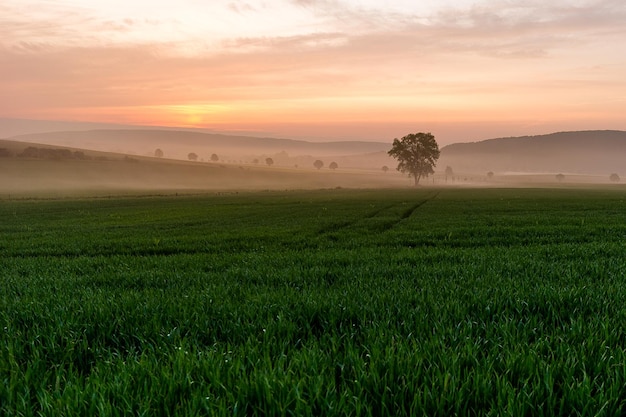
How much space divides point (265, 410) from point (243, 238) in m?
15.7

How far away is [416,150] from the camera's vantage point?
13012 centimetres

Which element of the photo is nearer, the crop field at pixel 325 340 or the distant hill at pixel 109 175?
the crop field at pixel 325 340

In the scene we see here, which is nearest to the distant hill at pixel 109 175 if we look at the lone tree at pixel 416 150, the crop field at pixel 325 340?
the lone tree at pixel 416 150

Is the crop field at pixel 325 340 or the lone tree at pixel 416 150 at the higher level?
the lone tree at pixel 416 150

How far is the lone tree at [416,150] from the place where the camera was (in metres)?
130

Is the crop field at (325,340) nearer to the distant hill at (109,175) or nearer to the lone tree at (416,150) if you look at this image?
the lone tree at (416,150)

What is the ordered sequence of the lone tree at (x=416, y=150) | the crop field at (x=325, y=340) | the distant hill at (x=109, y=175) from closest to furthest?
the crop field at (x=325, y=340) < the lone tree at (x=416, y=150) < the distant hill at (x=109, y=175)

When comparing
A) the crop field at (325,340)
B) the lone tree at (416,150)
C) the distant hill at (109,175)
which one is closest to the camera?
the crop field at (325,340)

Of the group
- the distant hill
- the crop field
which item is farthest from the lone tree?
the crop field

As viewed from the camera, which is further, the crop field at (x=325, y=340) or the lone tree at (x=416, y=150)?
the lone tree at (x=416, y=150)

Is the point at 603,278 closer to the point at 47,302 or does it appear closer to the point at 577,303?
the point at 577,303

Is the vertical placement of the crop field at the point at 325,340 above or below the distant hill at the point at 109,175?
below

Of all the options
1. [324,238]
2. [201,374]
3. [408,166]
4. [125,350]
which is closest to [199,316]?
[125,350]

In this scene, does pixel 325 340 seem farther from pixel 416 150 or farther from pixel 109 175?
pixel 109 175
